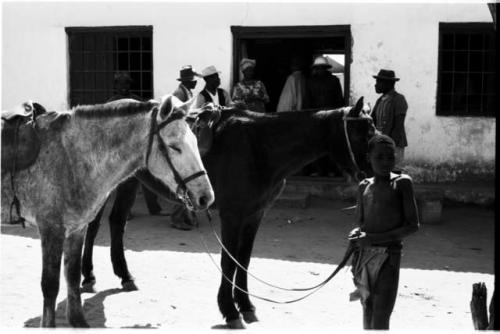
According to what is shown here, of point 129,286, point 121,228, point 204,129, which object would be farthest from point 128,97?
point 204,129

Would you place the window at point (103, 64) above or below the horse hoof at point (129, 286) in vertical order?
above

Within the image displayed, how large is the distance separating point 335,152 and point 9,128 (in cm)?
251

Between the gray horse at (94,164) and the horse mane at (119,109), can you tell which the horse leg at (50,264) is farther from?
the horse mane at (119,109)

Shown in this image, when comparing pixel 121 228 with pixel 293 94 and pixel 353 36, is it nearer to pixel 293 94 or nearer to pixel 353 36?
pixel 293 94

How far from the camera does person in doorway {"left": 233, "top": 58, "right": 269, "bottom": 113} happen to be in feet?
33.8

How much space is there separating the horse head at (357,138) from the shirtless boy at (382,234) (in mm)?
1045

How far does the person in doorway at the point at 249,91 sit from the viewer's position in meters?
10.3

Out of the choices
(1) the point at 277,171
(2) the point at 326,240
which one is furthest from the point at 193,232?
(1) the point at 277,171

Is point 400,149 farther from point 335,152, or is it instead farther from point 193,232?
point 335,152

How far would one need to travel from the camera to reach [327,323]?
18.0 feet

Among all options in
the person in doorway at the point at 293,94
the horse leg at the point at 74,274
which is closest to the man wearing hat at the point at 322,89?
the person in doorway at the point at 293,94

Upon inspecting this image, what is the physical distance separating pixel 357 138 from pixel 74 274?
246 centimetres

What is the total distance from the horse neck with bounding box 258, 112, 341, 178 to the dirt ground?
1189mm

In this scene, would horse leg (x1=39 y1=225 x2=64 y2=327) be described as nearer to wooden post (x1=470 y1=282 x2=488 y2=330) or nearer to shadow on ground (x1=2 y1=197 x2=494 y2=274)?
wooden post (x1=470 y1=282 x2=488 y2=330)
